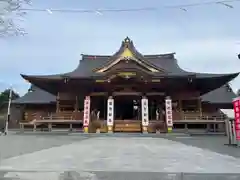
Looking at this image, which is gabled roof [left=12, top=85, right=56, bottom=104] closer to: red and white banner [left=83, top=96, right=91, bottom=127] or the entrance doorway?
the entrance doorway

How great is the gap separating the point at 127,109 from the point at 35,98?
32.4 feet

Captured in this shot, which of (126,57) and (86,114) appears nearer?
(86,114)

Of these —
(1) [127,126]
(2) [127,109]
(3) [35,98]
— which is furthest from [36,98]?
(1) [127,126]

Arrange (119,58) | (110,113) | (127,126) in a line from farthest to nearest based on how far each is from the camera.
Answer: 1. (119,58)
2. (127,126)
3. (110,113)

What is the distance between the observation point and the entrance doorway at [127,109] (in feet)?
75.3

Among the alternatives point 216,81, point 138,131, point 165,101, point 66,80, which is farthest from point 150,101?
point 66,80

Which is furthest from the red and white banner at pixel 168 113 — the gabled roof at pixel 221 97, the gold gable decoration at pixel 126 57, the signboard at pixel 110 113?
the gabled roof at pixel 221 97

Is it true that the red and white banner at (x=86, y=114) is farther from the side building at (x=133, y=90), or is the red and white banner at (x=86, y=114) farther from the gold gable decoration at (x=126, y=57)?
the gold gable decoration at (x=126, y=57)

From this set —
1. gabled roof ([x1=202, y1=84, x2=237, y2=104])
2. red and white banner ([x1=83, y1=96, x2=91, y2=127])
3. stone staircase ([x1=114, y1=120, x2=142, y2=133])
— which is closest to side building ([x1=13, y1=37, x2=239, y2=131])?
stone staircase ([x1=114, y1=120, x2=142, y2=133])

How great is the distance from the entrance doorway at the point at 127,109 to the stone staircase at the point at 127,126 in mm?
3390

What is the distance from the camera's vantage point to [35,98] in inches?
1101

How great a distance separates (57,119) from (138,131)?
6033 mm

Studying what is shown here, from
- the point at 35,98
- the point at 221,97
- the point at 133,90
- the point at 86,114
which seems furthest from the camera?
the point at 35,98

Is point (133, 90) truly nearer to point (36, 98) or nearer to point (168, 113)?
point (168, 113)
